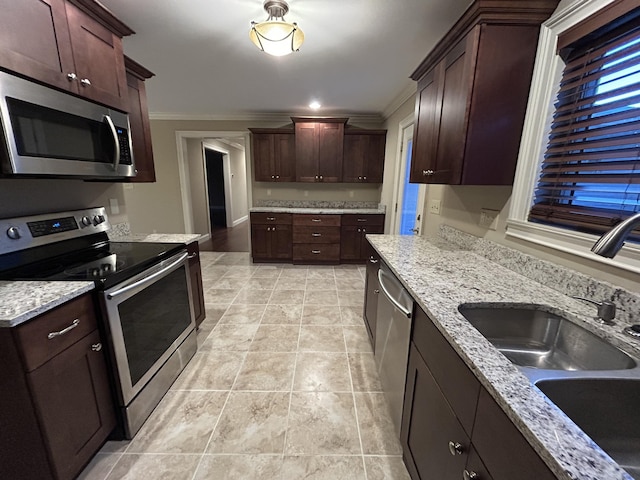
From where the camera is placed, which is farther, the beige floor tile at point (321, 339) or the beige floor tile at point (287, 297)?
the beige floor tile at point (287, 297)

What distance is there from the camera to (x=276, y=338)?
2.30m

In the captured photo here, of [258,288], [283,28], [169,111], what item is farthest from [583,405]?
[169,111]

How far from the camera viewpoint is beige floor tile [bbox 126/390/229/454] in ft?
4.46

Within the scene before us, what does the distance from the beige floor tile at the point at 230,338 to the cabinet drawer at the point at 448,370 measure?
1.60m

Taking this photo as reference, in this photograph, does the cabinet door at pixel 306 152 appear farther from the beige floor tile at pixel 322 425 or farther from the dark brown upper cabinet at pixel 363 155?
the beige floor tile at pixel 322 425

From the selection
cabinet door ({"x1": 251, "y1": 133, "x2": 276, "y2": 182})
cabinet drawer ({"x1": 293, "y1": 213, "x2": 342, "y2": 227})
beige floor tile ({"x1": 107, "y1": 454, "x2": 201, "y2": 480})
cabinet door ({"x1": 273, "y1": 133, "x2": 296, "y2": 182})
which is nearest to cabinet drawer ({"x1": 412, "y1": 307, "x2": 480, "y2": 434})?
beige floor tile ({"x1": 107, "y1": 454, "x2": 201, "y2": 480})

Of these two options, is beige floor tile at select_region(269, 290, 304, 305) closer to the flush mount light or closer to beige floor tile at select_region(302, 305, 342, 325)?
beige floor tile at select_region(302, 305, 342, 325)

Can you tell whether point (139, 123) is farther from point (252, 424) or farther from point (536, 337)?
point (536, 337)

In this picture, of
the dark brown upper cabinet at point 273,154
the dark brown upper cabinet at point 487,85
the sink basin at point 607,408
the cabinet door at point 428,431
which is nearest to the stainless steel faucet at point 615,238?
the sink basin at point 607,408

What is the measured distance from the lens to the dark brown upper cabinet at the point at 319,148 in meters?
4.10

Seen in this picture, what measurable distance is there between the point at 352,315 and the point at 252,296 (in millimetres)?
1230

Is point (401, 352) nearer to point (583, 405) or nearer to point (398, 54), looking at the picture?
point (583, 405)

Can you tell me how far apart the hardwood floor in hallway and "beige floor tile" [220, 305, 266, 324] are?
2.42 meters

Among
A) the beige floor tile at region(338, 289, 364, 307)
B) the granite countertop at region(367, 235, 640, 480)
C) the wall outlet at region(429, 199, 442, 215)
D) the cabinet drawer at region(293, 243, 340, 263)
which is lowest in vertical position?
the beige floor tile at region(338, 289, 364, 307)
